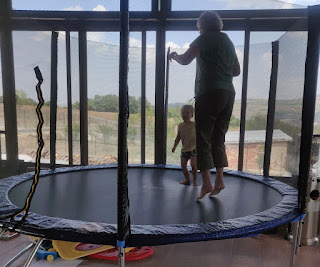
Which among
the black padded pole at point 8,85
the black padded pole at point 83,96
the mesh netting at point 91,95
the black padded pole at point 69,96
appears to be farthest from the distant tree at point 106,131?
the black padded pole at point 8,85

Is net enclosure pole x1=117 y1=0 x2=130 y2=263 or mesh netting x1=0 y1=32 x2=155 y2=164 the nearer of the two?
net enclosure pole x1=117 y1=0 x2=130 y2=263

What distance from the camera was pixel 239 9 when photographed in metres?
2.59

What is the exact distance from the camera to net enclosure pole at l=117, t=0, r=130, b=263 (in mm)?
995

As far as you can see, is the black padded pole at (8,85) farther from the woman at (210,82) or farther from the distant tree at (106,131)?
the woman at (210,82)

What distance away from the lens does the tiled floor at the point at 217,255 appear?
2094 mm

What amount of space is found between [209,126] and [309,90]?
48 centimetres

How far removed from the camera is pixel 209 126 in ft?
5.13

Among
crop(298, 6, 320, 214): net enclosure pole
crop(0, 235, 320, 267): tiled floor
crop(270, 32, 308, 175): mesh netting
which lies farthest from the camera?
crop(270, 32, 308, 175): mesh netting

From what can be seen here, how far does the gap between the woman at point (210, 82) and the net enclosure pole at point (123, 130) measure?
56cm

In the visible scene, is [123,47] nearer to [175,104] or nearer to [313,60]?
[313,60]

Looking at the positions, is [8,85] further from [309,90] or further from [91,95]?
[309,90]

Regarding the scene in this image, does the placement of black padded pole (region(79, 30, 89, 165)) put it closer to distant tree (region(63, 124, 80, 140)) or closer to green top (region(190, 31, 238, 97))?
distant tree (region(63, 124, 80, 140))

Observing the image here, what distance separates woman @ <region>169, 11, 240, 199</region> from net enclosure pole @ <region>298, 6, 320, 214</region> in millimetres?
338

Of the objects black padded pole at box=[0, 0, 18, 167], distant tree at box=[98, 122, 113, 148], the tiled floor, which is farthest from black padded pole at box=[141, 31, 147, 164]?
black padded pole at box=[0, 0, 18, 167]
